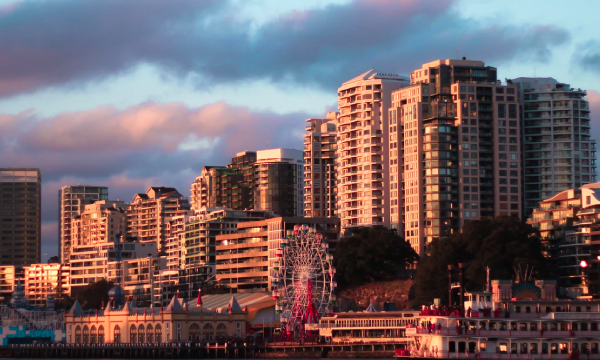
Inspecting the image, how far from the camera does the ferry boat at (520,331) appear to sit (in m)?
108

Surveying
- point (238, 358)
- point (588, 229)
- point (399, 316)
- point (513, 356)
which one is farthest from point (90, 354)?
point (513, 356)

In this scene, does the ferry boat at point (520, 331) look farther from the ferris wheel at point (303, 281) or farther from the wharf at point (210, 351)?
the ferris wheel at point (303, 281)

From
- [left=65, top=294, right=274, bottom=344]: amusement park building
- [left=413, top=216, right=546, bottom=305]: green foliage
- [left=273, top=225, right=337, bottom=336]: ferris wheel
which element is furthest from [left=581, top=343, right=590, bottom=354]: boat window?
[left=65, top=294, right=274, bottom=344]: amusement park building

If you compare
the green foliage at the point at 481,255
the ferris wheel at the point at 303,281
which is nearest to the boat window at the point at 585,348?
the green foliage at the point at 481,255

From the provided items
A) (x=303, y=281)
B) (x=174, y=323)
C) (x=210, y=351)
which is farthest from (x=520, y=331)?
(x=174, y=323)

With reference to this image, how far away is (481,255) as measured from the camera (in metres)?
181

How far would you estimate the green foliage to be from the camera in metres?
177

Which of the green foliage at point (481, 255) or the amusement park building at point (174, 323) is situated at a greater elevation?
the green foliage at point (481, 255)

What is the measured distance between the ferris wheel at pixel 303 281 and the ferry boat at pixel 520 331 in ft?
199

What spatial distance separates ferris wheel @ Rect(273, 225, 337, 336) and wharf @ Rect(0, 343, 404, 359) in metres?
7.67

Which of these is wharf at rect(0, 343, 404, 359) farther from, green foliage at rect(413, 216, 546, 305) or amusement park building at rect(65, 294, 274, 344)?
green foliage at rect(413, 216, 546, 305)

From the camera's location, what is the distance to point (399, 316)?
154250 millimetres

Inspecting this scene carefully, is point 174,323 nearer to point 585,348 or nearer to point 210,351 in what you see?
point 210,351

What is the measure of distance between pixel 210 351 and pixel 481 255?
45139 millimetres
